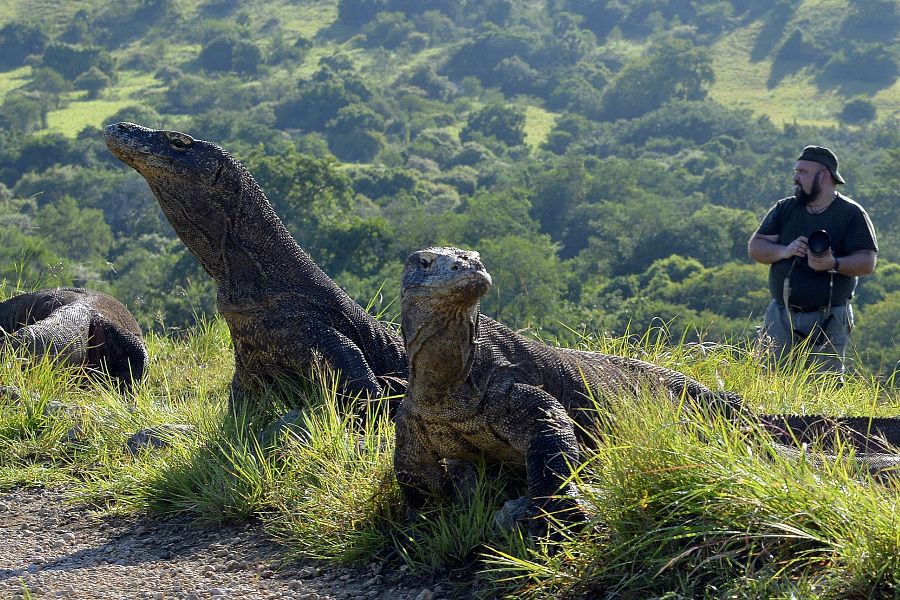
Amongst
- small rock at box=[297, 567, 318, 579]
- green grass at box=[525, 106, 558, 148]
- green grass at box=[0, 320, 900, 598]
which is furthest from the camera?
green grass at box=[525, 106, 558, 148]

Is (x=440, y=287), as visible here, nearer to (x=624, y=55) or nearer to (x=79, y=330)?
(x=79, y=330)

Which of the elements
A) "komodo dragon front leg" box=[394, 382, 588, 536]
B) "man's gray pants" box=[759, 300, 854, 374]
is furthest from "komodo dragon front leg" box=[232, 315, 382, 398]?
"man's gray pants" box=[759, 300, 854, 374]

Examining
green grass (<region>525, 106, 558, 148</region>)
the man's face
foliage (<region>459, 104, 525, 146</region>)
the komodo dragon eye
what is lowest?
green grass (<region>525, 106, 558, 148</region>)

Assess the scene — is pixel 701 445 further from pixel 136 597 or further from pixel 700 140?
pixel 700 140

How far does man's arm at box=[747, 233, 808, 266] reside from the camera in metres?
6.98

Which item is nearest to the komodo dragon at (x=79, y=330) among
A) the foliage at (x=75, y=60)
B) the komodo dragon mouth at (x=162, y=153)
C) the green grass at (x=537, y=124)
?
the komodo dragon mouth at (x=162, y=153)

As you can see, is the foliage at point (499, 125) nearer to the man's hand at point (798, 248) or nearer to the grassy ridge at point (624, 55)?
the grassy ridge at point (624, 55)

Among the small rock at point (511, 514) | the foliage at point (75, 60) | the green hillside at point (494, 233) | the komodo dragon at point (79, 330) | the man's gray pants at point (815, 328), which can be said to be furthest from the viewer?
the foliage at point (75, 60)

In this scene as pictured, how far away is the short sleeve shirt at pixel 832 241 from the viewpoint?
6.98 metres

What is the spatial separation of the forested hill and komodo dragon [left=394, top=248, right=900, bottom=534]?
5.96 metres

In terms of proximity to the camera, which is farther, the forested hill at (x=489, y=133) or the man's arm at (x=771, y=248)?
the forested hill at (x=489, y=133)

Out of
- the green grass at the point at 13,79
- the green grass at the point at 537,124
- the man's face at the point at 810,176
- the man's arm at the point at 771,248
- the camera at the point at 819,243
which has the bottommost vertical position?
the green grass at the point at 537,124

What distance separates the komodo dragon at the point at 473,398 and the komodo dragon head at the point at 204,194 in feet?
5.58

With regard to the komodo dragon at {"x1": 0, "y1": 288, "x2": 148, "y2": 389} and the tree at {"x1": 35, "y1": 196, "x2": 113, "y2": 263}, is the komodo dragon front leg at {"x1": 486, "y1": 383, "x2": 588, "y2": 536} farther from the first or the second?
the tree at {"x1": 35, "y1": 196, "x2": 113, "y2": 263}
